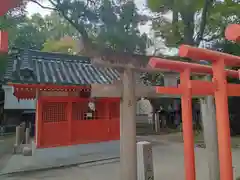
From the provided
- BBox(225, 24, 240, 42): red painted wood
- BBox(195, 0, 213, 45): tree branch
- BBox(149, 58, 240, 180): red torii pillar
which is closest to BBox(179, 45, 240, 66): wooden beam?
BBox(149, 58, 240, 180): red torii pillar

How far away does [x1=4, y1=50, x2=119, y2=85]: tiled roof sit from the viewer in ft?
30.3

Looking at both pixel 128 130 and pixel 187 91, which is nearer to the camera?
pixel 187 91

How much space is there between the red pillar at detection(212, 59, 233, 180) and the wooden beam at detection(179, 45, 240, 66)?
0.40 feet

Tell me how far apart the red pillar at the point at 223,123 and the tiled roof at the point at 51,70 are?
637cm

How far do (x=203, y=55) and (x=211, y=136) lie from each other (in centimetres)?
272

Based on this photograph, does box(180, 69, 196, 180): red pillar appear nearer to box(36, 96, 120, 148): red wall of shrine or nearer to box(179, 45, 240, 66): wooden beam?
box(179, 45, 240, 66): wooden beam

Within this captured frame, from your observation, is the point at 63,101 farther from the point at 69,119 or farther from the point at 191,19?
the point at 191,19

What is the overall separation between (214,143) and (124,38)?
3.07 m

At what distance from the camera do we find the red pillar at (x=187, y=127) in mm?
4020

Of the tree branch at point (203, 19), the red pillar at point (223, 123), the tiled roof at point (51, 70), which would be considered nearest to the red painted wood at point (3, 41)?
the red pillar at point (223, 123)

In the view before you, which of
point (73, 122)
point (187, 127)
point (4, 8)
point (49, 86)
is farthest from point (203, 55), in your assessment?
point (73, 122)

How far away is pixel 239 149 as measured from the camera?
11969 millimetres

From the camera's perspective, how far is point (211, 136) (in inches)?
217

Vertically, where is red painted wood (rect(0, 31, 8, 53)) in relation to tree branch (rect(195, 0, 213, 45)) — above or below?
below
